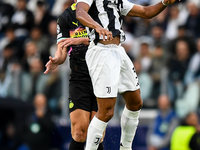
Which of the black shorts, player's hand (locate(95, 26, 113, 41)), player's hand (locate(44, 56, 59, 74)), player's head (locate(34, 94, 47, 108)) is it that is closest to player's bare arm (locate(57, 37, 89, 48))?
player's hand (locate(44, 56, 59, 74))

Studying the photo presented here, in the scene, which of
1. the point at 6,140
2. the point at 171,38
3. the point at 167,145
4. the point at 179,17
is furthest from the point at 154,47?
the point at 6,140

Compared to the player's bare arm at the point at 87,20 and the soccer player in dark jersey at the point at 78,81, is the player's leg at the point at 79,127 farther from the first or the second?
the player's bare arm at the point at 87,20

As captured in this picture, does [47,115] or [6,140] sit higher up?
[47,115]

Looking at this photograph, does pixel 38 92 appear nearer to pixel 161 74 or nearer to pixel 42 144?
pixel 42 144

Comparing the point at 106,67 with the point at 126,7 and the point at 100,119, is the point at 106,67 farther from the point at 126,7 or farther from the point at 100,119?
the point at 126,7

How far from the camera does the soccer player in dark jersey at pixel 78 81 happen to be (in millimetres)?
6676

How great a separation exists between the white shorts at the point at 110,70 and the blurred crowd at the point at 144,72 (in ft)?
12.8

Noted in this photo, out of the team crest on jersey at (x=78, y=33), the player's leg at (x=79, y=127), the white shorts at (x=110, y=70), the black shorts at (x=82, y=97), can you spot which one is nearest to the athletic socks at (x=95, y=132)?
the white shorts at (x=110, y=70)

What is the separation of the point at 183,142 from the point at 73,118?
3771mm

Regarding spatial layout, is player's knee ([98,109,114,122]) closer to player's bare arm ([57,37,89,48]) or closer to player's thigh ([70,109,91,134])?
player's thigh ([70,109,91,134])

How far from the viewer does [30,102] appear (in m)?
10.4

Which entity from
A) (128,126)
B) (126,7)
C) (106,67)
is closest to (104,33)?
(106,67)

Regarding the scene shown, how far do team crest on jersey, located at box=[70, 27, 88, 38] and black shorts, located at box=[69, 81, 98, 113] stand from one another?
0.71 meters

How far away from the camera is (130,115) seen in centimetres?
614
